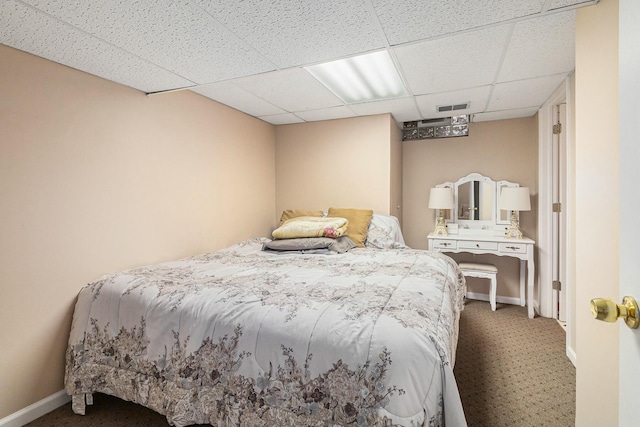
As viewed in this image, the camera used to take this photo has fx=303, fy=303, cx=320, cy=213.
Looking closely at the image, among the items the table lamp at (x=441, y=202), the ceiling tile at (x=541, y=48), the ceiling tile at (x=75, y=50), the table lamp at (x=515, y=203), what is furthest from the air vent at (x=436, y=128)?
the ceiling tile at (x=75, y=50)

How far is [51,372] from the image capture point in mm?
1840

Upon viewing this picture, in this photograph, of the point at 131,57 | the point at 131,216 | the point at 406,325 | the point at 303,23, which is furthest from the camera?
the point at 131,216

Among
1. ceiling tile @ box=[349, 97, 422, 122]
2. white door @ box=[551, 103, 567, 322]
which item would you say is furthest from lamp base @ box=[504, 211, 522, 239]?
ceiling tile @ box=[349, 97, 422, 122]

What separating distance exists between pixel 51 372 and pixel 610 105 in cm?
304

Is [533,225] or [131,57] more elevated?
[131,57]

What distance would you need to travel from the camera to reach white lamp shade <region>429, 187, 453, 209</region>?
3.61 m

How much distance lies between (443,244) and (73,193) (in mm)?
3348

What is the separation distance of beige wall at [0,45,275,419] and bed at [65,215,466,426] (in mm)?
177

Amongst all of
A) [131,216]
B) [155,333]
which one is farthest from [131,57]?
[155,333]

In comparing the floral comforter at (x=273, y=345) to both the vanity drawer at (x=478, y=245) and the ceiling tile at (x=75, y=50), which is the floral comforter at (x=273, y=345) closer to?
the ceiling tile at (x=75, y=50)

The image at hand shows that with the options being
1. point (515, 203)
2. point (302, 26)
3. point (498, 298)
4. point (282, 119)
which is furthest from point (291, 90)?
point (498, 298)

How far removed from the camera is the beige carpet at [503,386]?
1.69 m

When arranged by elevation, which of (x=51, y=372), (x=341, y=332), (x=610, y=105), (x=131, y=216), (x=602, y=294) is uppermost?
(x=610, y=105)

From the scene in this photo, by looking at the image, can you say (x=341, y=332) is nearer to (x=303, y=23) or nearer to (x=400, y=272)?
(x=400, y=272)
